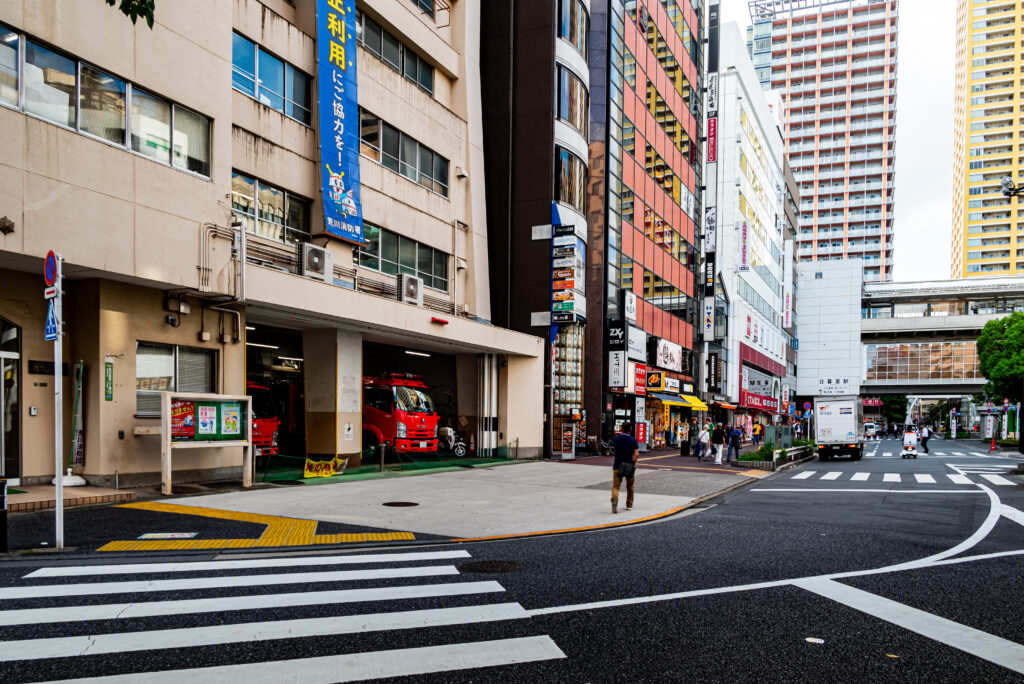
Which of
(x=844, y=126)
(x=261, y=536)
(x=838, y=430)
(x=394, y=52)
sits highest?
(x=844, y=126)

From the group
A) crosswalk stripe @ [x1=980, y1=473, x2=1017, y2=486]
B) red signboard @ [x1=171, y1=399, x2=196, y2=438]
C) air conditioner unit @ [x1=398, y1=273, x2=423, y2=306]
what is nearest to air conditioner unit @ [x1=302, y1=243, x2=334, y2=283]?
air conditioner unit @ [x1=398, y1=273, x2=423, y2=306]

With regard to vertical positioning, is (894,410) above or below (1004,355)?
below

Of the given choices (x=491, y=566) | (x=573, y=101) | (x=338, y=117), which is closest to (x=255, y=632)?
(x=491, y=566)

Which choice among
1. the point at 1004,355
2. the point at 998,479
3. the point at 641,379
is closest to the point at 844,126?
the point at 1004,355

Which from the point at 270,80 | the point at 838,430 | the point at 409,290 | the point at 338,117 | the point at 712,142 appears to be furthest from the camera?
the point at 712,142

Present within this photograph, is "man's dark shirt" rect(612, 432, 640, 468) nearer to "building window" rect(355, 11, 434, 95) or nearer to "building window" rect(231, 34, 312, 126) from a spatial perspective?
"building window" rect(231, 34, 312, 126)

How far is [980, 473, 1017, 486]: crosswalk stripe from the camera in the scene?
66.9 feet

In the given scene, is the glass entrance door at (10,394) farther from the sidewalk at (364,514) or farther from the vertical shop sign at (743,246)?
the vertical shop sign at (743,246)

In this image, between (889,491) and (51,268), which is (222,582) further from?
(889,491)

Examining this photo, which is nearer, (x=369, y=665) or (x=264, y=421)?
(x=369, y=665)

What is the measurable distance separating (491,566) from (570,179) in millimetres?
24343

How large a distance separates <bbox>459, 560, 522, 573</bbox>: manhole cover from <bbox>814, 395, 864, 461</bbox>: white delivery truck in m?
31.9

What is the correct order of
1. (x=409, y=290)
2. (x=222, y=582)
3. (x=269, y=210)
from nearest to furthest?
(x=222, y=582), (x=269, y=210), (x=409, y=290)

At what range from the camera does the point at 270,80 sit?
18.4 metres
